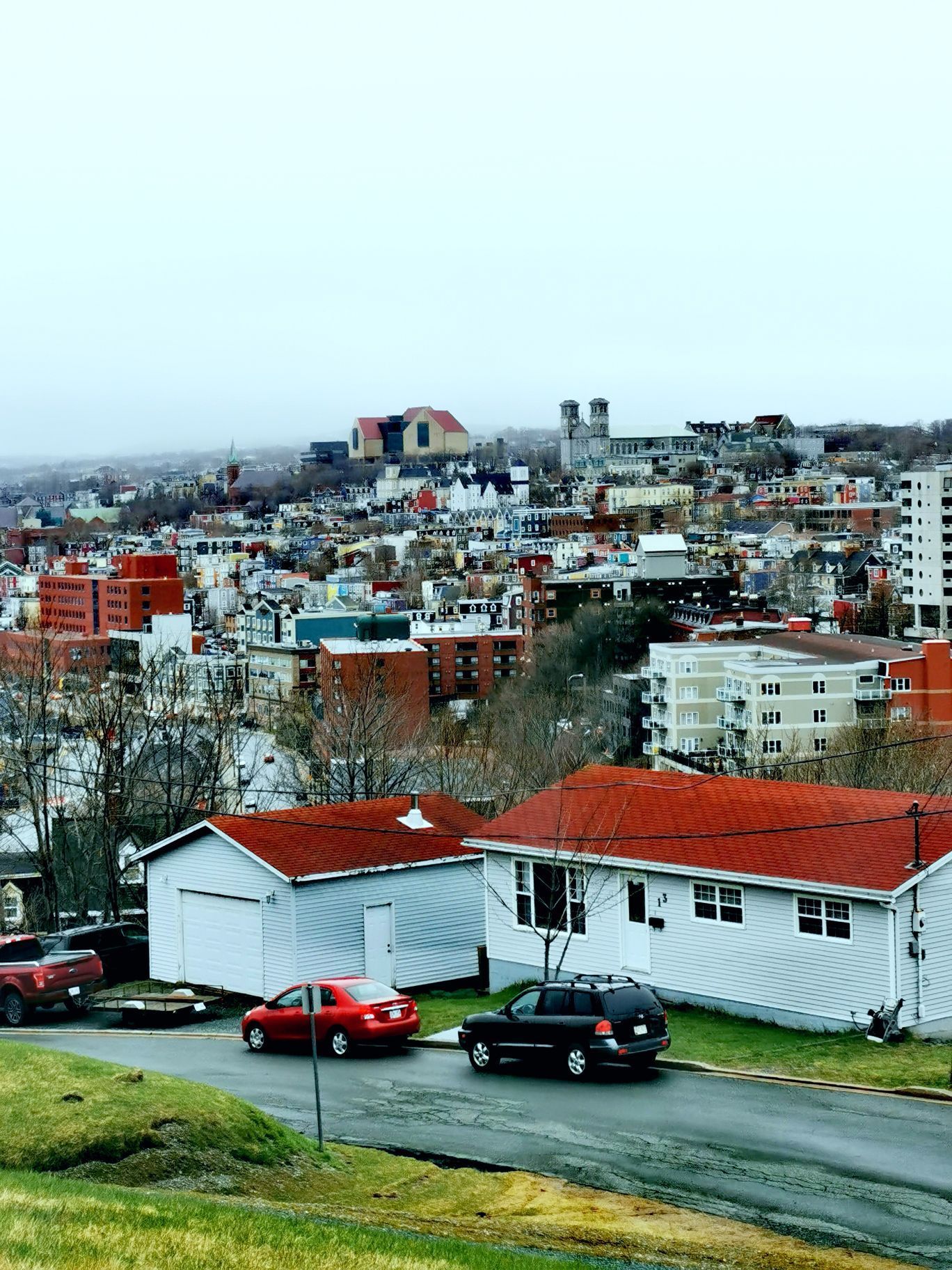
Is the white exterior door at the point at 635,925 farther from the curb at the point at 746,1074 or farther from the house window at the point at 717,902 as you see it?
the curb at the point at 746,1074

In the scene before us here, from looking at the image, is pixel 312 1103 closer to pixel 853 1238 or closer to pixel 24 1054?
pixel 24 1054

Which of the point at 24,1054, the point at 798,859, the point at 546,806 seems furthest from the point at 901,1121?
the point at 546,806

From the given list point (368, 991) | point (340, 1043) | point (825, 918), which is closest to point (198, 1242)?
point (340, 1043)

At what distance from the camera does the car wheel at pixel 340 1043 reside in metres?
25.2

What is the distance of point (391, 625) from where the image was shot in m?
166

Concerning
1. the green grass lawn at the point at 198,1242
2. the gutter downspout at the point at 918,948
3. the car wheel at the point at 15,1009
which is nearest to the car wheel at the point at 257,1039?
the car wheel at the point at 15,1009

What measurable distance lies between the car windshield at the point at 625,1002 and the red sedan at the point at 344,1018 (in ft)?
12.6

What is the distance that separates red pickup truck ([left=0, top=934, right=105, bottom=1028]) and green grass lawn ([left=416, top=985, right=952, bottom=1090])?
6883 millimetres

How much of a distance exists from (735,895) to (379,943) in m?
6.93

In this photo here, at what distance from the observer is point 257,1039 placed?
2588cm

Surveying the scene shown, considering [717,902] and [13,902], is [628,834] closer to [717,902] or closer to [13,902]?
[717,902]

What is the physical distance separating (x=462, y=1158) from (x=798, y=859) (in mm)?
8451

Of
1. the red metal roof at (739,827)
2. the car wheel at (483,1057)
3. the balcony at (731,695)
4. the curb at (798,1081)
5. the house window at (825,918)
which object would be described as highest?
the red metal roof at (739,827)

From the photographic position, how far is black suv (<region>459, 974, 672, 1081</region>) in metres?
22.3
